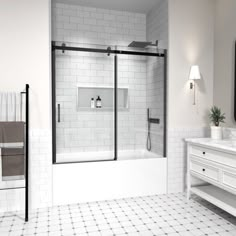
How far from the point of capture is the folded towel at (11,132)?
2.66 m

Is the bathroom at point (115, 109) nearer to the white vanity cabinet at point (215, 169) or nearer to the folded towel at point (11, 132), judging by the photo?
the white vanity cabinet at point (215, 169)

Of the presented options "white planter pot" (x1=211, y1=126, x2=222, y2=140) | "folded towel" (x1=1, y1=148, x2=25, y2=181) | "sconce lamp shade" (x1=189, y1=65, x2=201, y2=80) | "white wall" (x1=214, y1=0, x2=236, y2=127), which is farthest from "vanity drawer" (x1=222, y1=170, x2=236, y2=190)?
"folded towel" (x1=1, y1=148, x2=25, y2=181)

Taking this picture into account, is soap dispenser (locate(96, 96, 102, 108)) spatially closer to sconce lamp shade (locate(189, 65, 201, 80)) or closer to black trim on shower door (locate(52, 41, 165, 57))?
black trim on shower door (locate(52, 41, 165, 57))

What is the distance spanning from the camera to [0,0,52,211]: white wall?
283cm

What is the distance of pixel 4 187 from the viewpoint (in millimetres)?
2850

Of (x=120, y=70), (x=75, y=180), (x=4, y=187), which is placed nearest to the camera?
(x=4, y=187)

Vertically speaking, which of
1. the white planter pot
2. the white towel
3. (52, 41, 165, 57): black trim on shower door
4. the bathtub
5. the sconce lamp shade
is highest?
(52, 41, 165, 57): black trim on shower door

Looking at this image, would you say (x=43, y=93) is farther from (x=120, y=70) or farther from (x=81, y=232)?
(x=81, y=232)

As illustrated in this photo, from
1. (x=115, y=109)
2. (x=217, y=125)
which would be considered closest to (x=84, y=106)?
(x=115, y=109)

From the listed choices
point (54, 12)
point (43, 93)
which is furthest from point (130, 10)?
point (43, 93)

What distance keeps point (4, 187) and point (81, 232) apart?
113 centimetres

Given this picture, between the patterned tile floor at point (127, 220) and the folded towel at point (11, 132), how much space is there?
2.87 feet

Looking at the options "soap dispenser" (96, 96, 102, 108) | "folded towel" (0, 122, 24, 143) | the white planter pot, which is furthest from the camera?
"soap dispenser" (96, 96, 102, 108)

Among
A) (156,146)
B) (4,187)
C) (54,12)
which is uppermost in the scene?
(54,12)
